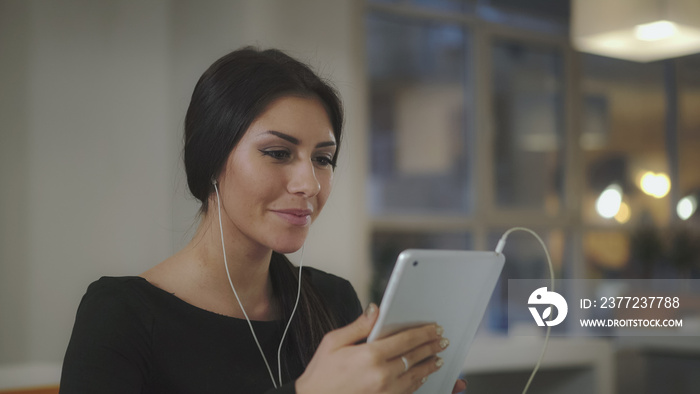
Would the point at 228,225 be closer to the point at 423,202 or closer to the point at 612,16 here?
the point at 612,16

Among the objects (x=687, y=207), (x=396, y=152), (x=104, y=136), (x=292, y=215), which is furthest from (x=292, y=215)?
(x=687, y=207)

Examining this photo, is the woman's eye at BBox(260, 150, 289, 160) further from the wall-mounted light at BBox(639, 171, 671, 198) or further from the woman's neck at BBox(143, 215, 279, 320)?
the wall-mounted light at BBox(639, 171, 671, 198)

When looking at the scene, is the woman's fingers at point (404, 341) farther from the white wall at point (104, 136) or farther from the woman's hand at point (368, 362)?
the white wall at point (104, 136)

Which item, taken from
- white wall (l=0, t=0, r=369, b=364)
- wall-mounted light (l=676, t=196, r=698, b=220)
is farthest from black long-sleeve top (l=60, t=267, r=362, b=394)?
wall-mounted light (l=676, t=196, r=698, b=220)

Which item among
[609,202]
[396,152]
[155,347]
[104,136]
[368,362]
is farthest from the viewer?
[609,202]

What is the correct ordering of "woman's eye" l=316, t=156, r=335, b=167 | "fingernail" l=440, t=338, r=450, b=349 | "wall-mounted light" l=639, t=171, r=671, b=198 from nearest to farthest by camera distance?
"fingernail" l=440, t=338, r=450, b=349 < "woman's eye" l=316, t=156, r=335, b=167 < "wall-mounted light" l=639, t=171, r=671, b=198

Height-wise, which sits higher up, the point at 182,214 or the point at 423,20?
the point at 423,20

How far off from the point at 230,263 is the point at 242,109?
27 cm

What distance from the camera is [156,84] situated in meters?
3.47

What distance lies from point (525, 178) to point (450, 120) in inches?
29.1

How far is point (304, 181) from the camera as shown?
1.18m

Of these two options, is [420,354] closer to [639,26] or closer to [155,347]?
[155,347]

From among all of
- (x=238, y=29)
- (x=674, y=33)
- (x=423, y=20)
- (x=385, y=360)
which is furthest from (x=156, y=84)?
(x=385, y=360)

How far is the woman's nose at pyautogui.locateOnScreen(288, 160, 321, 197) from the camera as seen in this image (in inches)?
46.5
